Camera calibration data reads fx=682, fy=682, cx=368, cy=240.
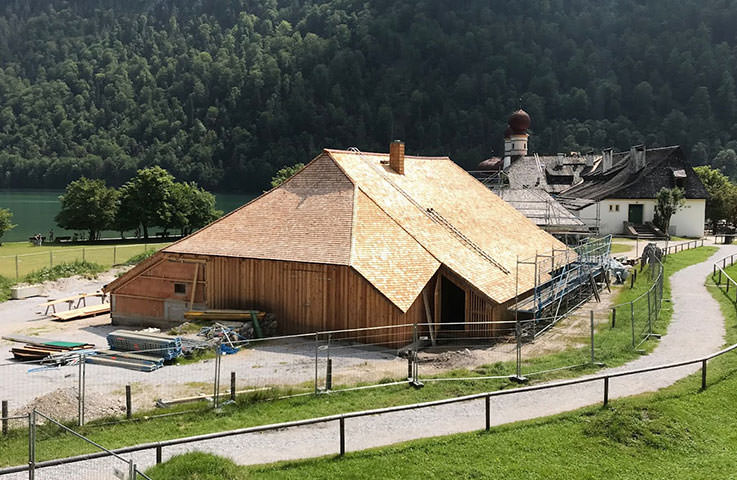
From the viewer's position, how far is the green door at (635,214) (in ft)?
224

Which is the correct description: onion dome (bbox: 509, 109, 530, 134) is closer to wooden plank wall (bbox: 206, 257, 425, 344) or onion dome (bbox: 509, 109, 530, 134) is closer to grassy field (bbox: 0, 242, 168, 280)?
grassy field (bbox: 0, 242, 168, 280)

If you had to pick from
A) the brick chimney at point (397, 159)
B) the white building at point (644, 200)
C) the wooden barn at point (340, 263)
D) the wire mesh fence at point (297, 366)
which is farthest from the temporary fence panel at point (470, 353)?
the white building at point (644, 200)

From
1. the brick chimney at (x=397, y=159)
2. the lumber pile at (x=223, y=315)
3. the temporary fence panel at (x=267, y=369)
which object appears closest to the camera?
the temporary fence panel at (x=267, y=369)

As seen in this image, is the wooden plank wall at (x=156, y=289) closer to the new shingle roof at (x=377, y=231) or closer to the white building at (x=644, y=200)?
the new shingle roof at (x=377, y=231)

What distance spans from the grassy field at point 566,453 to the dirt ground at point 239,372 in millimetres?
4196

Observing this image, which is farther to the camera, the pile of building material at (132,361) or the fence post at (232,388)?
the pile of building material at (132,361)

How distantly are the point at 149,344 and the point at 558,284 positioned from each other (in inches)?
663

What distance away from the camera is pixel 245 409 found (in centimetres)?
1655

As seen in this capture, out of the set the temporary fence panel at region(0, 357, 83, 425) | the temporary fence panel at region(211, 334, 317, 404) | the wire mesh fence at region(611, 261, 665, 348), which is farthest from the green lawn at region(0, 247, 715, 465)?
the wire mesh fence at region(611, 261, 665, 348)

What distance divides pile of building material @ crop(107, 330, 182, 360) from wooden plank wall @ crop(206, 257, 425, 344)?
4349 millimetres

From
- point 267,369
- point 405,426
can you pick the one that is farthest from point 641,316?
point 405,426

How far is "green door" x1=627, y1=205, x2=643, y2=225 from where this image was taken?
224ft

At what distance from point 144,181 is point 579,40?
14306 centimetres

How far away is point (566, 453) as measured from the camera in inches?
527
